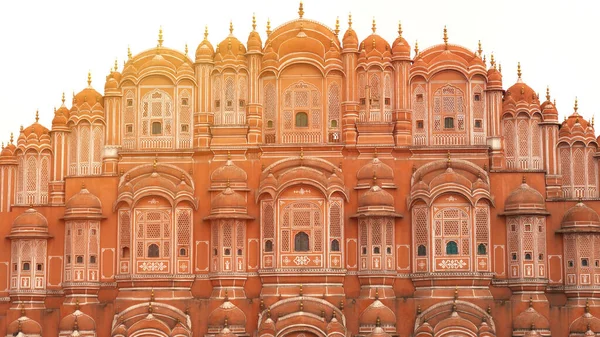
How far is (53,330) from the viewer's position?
42750 millimetres

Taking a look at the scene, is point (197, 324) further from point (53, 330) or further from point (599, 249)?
point (599, 249)

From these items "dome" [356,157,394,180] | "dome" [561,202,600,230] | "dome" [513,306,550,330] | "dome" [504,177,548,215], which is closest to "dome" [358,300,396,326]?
"dome" [513,306,550,330]

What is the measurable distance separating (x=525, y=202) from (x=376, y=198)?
470cm

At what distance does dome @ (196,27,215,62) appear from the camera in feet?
144

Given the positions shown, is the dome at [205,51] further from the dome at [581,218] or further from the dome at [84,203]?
the dome at [581,218]

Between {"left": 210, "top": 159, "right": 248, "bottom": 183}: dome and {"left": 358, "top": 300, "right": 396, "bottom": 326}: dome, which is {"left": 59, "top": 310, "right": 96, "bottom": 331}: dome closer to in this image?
{"left": 210, "top": 159, "right": 248, "bottom": 183}: dome

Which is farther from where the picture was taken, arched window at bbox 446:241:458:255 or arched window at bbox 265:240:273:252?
arched window at bbox 265:240:273:252

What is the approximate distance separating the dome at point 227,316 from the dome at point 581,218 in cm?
1074

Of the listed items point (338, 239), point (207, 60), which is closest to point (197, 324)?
point (338, 239)

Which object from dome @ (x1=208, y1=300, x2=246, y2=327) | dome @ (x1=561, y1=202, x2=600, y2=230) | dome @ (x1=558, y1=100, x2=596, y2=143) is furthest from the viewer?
dome @ (x1=558, y1=100, x2=596, y2=143)

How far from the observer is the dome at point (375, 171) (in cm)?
4228

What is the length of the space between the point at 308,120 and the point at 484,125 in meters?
5.75

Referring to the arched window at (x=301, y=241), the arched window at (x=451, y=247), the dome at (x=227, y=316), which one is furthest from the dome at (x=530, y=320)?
the dome at (x=227, y=316)

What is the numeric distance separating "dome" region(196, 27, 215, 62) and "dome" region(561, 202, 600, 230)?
41.9 feet
